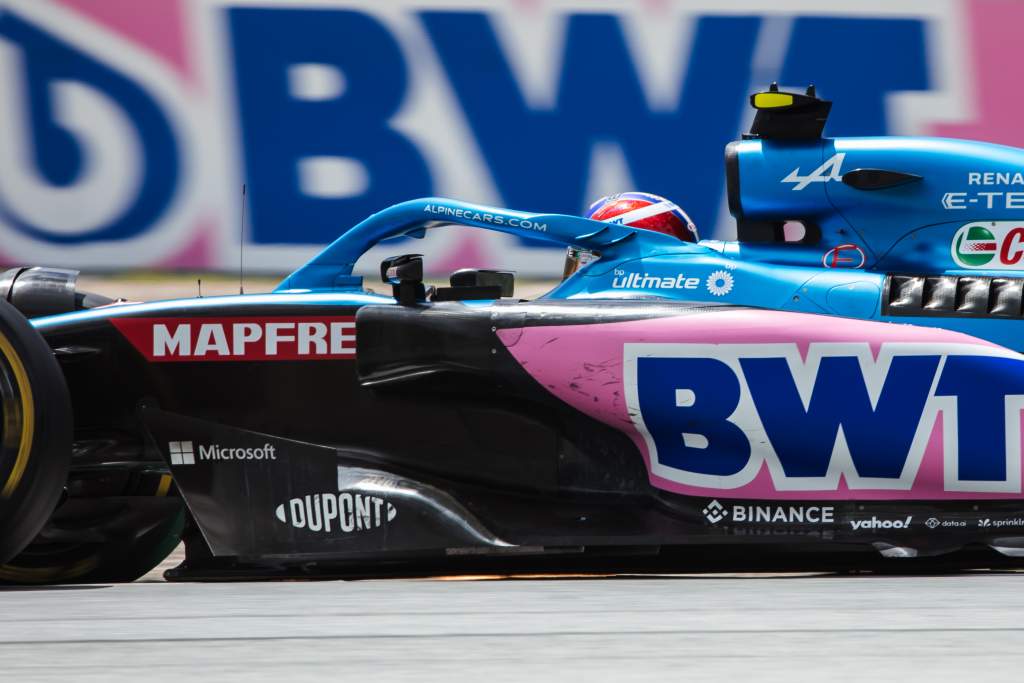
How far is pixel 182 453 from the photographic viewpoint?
380 centimetres

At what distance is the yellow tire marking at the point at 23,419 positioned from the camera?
341cm

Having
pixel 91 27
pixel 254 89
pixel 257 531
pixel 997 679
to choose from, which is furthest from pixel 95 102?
pixel 997 679

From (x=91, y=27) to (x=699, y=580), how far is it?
17.0ft

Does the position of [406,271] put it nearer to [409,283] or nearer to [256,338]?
[409,283]

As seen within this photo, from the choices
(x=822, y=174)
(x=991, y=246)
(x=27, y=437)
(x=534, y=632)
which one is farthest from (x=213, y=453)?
(x=991, y=246)

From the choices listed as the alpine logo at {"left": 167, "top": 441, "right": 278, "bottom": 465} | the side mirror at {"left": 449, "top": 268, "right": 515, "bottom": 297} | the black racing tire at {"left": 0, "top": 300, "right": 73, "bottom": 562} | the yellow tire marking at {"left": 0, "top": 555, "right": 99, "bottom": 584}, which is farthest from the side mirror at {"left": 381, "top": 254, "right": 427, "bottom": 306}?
the yellow tire marking at {"left": 0, "top": 555, "right": 99, "bottom": 584}

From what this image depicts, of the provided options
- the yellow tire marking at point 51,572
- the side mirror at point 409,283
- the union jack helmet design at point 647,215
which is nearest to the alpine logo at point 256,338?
the side mirror at point 409,283

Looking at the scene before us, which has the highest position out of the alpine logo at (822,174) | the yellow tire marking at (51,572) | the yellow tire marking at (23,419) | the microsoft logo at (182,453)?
the alpine logo at (822,174)

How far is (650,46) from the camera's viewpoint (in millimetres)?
7141

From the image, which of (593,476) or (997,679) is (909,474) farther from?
(997,679)

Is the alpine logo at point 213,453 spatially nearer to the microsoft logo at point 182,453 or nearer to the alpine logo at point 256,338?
the microsoft logo at point 182,453

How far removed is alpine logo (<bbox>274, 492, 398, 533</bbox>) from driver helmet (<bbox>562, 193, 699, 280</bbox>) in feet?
3.55

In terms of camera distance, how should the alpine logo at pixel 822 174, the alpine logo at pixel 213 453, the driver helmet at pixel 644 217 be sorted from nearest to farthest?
the alpine logo at pixel 213 453 → the alpine logo at pixel 822 174 → the driver helmet at pixel 644 217

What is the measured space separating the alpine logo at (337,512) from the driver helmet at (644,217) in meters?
1.08
